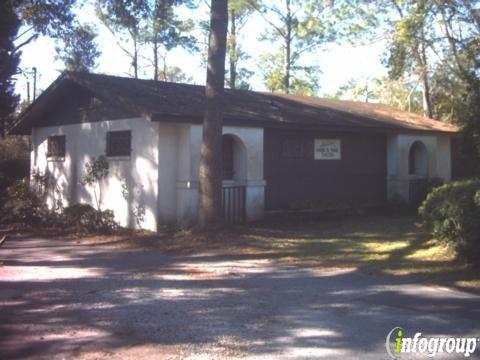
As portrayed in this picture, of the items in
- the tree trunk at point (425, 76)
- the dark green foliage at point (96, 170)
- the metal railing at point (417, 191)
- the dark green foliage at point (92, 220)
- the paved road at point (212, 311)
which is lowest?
the paved road at point (212, 311)

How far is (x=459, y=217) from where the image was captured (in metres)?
9.09

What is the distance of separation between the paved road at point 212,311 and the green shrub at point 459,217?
1.16 m

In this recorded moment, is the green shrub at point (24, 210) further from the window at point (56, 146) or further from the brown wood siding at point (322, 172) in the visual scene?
the brown wood siding at point (322, 172)

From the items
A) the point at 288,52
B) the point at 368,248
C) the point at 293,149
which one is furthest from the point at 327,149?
the point at 288,52

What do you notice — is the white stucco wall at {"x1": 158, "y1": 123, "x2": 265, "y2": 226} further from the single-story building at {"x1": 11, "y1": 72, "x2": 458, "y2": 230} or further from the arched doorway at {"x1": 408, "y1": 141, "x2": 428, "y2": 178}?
the arched doorway at {"x1": 408, "y1": 141, "x2": 428, "y2": 178}

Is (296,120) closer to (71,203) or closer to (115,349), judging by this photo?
(71,203)

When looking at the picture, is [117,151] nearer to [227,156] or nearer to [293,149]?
[227,156]

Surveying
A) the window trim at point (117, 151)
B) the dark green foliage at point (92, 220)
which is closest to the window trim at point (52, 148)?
the window trim at point (117, 151)

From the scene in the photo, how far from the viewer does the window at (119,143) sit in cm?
1591

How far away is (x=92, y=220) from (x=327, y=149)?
752cm

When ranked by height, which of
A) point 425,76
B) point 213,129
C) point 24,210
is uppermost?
point 425,76

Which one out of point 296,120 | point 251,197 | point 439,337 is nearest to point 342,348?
point 439,337

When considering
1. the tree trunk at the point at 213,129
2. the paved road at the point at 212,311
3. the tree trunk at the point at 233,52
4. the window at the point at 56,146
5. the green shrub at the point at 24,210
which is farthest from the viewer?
the tree trunk at the point at 233,52

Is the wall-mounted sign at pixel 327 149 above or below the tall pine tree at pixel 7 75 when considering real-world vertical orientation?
below
